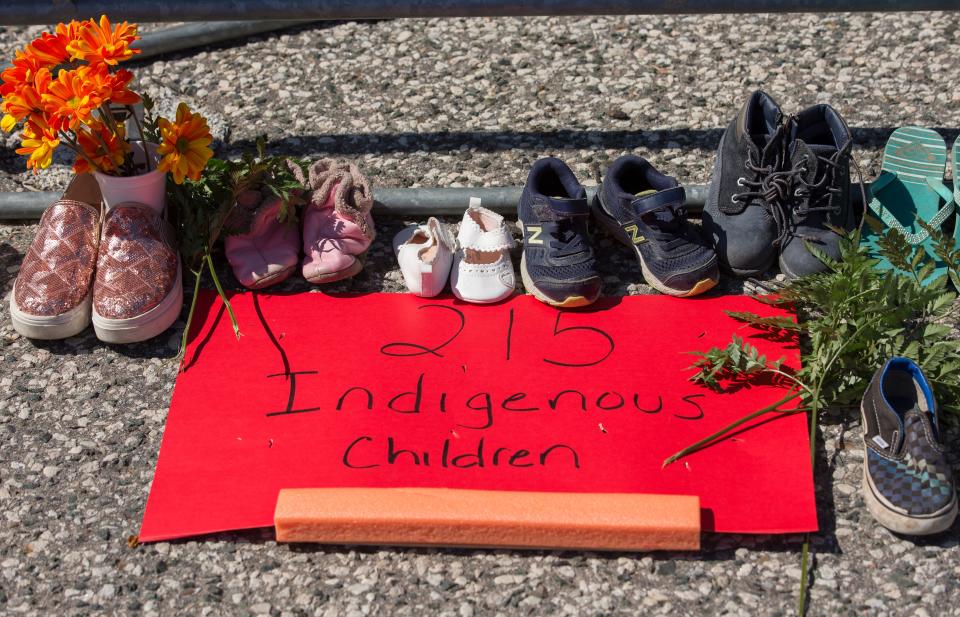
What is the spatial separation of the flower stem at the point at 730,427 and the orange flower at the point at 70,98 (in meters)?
1.77

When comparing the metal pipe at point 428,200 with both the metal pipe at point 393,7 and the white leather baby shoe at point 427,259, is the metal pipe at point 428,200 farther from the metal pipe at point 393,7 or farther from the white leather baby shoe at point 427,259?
the metal pipe at point 393,7

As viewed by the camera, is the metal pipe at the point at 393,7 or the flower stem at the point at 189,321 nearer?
the flower stem at the point at 189,321

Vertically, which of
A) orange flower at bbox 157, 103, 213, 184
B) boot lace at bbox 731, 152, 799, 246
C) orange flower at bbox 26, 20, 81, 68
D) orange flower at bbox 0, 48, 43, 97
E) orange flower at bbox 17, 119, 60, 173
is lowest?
boot lace at bbox 731, 152, 799, 246

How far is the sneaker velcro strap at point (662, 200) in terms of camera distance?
9.49 ft

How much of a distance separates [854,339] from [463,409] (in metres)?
1.07

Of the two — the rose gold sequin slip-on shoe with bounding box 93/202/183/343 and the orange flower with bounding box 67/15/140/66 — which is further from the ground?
the orange flower with bounding box 67/15/140/66

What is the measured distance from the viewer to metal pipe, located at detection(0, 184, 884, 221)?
322 cm

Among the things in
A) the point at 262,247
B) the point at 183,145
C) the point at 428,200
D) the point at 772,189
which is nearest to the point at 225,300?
the point at 262,247

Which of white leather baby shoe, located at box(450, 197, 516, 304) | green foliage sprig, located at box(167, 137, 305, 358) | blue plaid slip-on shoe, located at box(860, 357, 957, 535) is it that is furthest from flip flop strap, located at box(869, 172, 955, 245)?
green foliage sprig, located at box(167, 137, 305, 358)

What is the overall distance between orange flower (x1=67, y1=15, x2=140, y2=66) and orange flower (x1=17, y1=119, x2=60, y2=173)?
211 millimetres

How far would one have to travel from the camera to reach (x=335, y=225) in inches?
119

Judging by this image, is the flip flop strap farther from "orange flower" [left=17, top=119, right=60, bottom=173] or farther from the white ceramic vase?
"orange flower" [left=17, top=119, right=60, bottom=173]

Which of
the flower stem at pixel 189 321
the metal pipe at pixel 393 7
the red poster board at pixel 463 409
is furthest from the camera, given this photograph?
the metal pipe at pixel 393 7

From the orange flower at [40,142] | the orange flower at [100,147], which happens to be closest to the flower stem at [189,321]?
the orange flower at [100,147]
